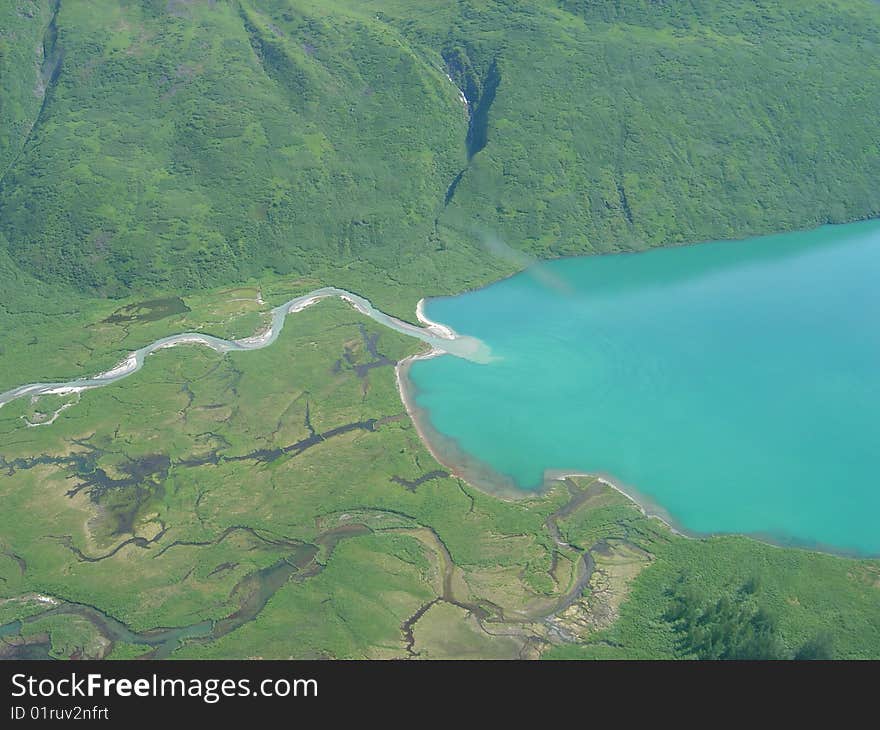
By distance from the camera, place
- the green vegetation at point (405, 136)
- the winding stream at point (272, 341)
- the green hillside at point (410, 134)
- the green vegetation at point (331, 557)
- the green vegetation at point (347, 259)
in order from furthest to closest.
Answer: the green hillside at point (410, 134) → the green vegetation at point (405, 136) → the winding stream at point (272, 341) → the green vegetation at point (347, 259) → the green vegetation at point (331, 557)

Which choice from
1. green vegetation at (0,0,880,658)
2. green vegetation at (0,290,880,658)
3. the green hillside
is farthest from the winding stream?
the green hillside

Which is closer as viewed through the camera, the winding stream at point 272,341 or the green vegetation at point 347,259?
the green vegetation at point 347,259

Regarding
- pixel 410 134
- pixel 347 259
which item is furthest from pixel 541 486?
pixel 410 134

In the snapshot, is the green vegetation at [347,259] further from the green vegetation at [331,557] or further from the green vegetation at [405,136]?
the green vegetation at [405,136]

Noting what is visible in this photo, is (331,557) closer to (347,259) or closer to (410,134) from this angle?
(347,259)

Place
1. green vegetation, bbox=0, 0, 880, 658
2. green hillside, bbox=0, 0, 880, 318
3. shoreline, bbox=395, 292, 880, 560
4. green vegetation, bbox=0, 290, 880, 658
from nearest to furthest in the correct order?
1. green vegetation, bbox=0, 290, 880, 658
2. green vegetation, bbox=0, 0, 880, 658
3. shoreline, bbox=395, 292, 880, 560
4. green hillside, bbox=0, 0, 880, 318

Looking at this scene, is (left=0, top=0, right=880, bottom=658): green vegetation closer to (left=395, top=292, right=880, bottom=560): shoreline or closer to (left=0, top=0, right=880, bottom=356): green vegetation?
(left=0, top=0, right=880, bottom=356): green vegetation

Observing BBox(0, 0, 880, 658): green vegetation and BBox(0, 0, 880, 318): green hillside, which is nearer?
BBox(0, 0, 880, 658): green vegetation

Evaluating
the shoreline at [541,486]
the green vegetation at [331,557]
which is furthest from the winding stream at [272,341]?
the shoreline at [541,486]

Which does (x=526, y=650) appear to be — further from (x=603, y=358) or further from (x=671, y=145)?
(x=671, y=145)
